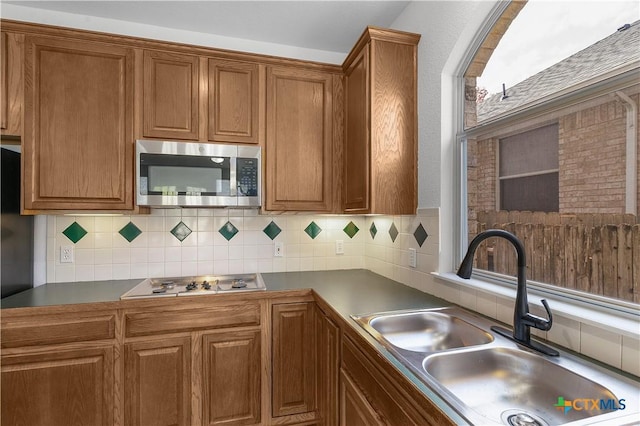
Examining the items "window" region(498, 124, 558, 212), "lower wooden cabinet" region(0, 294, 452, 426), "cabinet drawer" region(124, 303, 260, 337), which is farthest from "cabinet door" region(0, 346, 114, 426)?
"window" region(498, 124, 558, 212)

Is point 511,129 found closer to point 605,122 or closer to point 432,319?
point 605,122

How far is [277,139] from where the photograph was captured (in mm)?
2168

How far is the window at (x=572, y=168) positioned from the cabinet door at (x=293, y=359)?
1.09m

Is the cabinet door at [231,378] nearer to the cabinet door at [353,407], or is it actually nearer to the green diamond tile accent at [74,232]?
the cabinet door at [353,407]

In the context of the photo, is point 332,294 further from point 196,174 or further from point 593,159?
point 593,159

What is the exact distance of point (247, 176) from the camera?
2.07m

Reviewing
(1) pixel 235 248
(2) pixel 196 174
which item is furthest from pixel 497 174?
(1) pixel 235 248

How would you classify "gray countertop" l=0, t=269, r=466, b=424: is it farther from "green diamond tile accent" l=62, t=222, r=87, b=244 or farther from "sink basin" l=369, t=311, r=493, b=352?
"green diamond tile accent" l=62, t=222, r=87, b=244

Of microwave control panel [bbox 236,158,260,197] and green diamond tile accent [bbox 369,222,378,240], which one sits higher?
microwave control panel [bbox 236,158,260,197]

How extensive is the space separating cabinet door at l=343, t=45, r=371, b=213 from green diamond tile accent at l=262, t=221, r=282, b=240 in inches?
23.7

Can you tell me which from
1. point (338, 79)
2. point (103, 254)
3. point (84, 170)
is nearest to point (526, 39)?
point (338, 79)

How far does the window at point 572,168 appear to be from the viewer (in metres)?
1.03

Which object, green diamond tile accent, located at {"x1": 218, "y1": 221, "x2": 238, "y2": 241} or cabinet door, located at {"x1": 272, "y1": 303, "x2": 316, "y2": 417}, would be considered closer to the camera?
cabinet door, located at {"x1": 272, "y1": 303, "x2": 316, "y2": 417}

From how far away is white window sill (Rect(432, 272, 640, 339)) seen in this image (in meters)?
0.94
